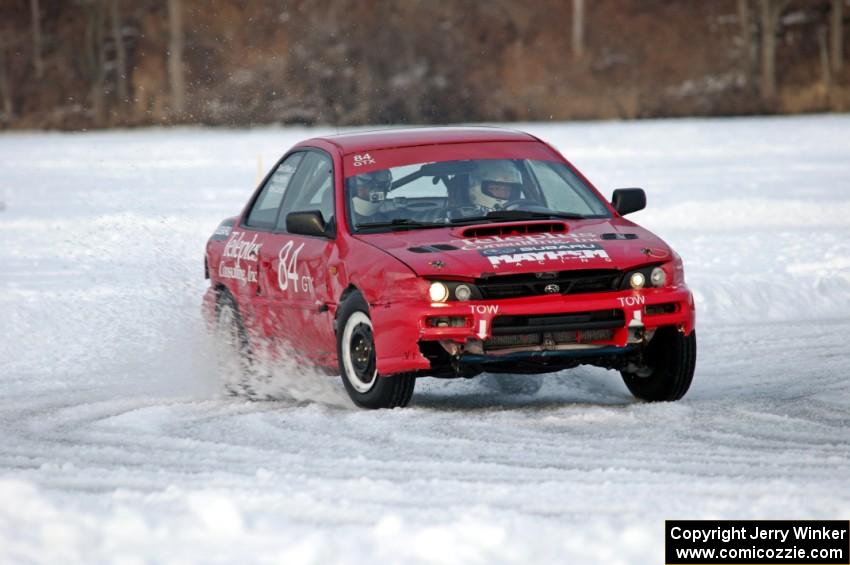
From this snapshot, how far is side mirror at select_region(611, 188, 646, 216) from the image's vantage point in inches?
381

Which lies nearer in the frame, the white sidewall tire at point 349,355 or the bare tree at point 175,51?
the white sidewall tire at point 349,355

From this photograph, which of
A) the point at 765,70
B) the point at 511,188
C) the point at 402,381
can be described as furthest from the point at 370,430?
the point at 765,70

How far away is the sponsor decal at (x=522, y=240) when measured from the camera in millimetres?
8630

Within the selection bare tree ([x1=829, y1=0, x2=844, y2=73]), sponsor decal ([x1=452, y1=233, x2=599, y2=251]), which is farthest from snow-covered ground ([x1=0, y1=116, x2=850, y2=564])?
bare tree ([x1=829, y1=0, x2=844, y2=73])

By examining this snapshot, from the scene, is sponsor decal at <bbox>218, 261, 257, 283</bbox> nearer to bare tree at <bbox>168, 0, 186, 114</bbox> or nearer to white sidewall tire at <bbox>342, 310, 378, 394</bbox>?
white sidewall tire at <bbox>342, 310, 378, 394</bbox>

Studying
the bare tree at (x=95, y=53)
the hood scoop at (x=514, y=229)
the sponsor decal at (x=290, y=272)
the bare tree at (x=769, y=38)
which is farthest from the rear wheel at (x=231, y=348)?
the bare tree at (x=95, y=53)

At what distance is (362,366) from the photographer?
882 cm

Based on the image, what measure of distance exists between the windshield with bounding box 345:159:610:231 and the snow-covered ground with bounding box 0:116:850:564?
1037mm

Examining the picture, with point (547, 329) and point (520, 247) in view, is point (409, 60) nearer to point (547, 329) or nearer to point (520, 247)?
point (520, 247)

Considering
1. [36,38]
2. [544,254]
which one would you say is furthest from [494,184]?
[36,38]

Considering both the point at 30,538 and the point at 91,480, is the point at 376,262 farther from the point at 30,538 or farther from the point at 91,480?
the point at 30,538

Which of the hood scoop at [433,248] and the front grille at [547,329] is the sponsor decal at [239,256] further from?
the front grille at [547,329]

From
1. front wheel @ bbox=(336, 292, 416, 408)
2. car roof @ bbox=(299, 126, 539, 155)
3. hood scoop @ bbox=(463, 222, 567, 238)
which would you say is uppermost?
car roof @ bbox=(299, 126, 539, 155)

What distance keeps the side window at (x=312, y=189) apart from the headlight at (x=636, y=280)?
1.97 metres
